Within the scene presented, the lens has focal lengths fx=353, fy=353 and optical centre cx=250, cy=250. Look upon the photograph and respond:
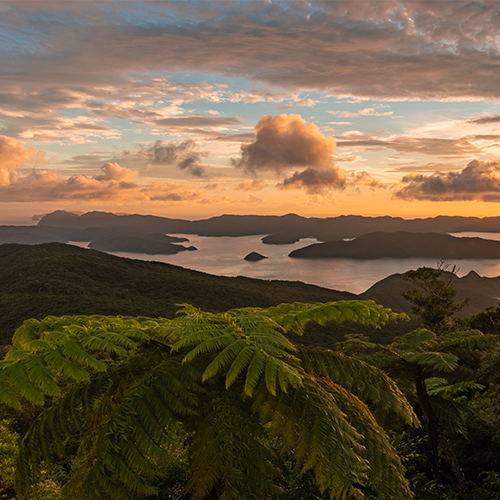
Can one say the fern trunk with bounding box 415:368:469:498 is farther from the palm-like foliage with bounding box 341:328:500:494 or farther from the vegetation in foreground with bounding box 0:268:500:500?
the vegetation in foreground with bounding box 0:268:500:500

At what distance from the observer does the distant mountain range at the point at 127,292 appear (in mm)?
63688

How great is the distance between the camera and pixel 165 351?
3.52m

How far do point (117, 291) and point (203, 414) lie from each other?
3556 inches

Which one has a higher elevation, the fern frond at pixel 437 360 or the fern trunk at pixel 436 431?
the fern frond at pixel 437 360

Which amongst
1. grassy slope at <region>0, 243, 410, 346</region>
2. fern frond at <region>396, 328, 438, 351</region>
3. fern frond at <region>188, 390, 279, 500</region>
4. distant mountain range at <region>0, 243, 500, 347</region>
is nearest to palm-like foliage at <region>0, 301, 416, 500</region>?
fern frond at <region>188, 390, 279, 500</region>

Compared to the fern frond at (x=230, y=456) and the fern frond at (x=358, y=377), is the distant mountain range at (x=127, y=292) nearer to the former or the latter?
the fern frond at (x=358, y=377)

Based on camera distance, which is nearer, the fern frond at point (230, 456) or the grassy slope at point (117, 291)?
the fern frond at point (230, 456)

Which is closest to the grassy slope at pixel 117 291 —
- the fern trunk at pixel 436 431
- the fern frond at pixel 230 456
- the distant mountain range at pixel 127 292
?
the distant mountain range at pixel 127 292

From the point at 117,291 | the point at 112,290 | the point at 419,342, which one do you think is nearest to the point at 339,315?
the point at 419,342

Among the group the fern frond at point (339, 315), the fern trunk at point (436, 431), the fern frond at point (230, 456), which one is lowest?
the fern trunk at point (436, 431)

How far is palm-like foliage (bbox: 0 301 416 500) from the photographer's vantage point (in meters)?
2.36

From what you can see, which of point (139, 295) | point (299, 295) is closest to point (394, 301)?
point (299, 295)

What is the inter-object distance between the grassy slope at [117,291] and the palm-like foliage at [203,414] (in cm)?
5511

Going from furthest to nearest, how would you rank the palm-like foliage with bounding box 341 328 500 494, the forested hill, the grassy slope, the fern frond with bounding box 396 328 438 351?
1. the grassy slope
2. the forested hill
3. the fern frond with bounding box 396 328 438 351
4. the palm-like foliage with bounding box 341 328 500 494
